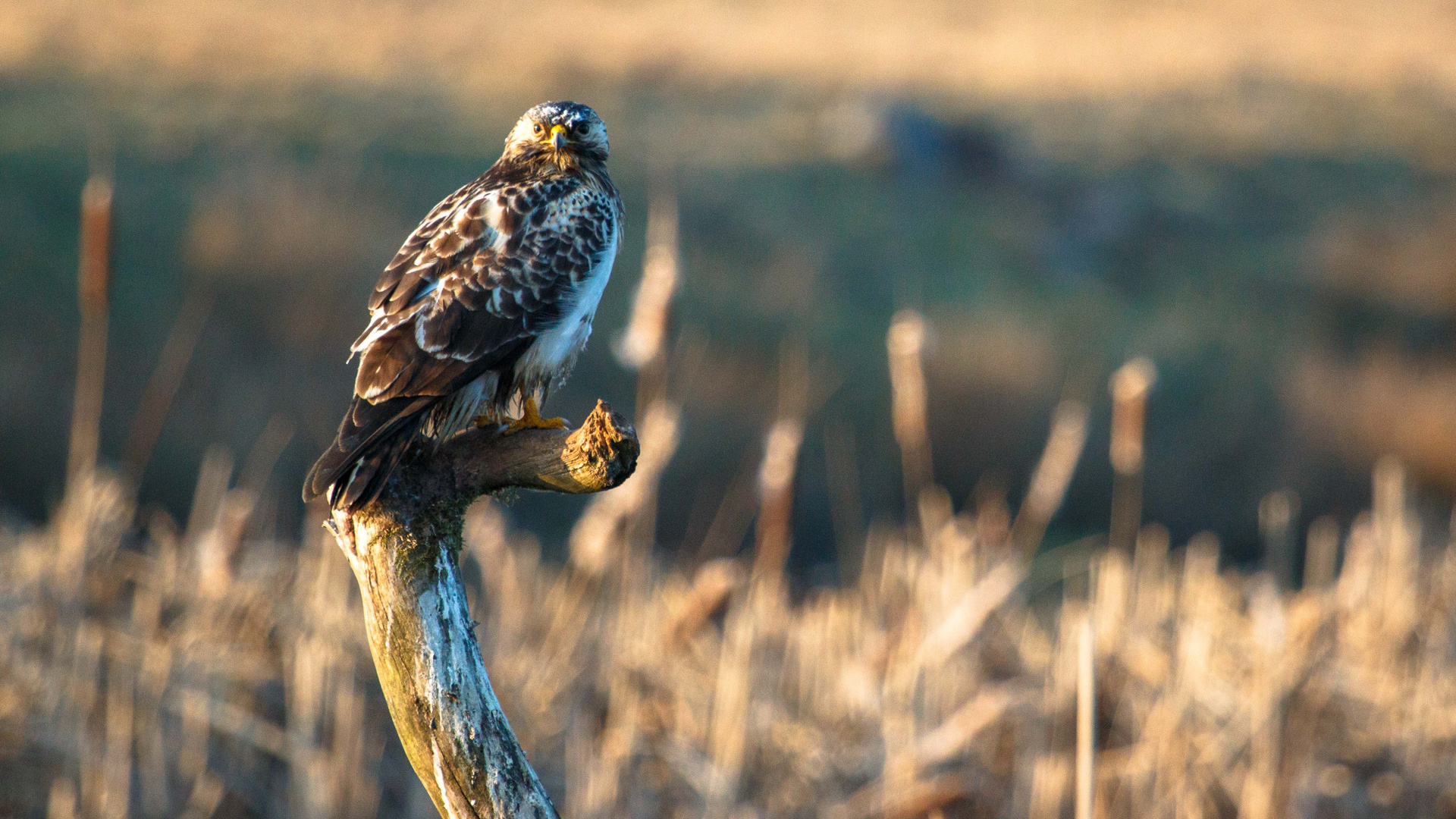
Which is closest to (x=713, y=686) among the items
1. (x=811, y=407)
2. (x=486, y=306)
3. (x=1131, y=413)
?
(x=1131, y=413)

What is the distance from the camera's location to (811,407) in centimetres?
1087

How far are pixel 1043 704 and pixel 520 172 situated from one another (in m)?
2.47

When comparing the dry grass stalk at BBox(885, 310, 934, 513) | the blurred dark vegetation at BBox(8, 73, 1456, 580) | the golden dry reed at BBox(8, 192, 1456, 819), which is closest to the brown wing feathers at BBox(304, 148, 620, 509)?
the golden dry reed at BBox(8, 192, 1456, 819)

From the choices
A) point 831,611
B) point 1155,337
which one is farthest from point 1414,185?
point 831,611

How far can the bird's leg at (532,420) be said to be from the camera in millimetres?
1884

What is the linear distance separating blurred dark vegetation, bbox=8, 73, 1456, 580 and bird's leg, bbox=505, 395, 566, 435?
4768 mm

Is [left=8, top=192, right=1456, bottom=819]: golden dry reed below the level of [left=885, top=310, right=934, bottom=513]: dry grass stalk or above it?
below

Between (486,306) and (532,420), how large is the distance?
0.28 metres

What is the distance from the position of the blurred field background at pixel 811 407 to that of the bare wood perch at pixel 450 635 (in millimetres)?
1572

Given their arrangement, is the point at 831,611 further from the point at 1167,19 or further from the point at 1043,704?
the point at 1167,19

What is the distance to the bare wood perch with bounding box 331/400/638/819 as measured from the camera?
3.73ft

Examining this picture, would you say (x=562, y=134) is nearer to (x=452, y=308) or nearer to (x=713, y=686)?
(x=452, y=308)

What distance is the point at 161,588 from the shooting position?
3564 mm

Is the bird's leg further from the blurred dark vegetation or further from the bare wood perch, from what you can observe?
the blurred dark vegetation
